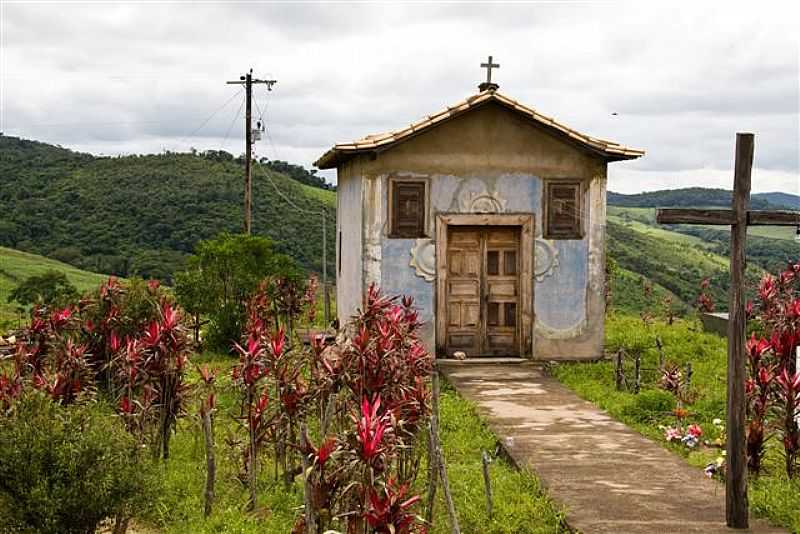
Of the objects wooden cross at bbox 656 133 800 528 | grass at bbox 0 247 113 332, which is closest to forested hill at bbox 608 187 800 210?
grass at bbox 0 247 113 332

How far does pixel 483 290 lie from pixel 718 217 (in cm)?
790

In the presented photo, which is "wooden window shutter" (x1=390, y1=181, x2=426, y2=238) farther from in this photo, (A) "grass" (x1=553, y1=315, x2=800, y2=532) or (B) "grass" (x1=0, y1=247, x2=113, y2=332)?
(B) "grass" (x1=0, y1=247, x2=113, y2=332)

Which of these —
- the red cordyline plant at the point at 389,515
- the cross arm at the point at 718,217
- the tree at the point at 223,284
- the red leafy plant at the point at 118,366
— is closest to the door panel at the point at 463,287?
the tree at the point at 223,284

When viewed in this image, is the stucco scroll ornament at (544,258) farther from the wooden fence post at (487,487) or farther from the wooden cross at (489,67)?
the wooden fence post at (487,487)

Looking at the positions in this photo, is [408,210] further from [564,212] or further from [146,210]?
[146,210]

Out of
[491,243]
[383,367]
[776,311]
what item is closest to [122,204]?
[491,243]

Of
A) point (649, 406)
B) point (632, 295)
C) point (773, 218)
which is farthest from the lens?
point (632, 295)

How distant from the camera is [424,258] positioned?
14.6 meters

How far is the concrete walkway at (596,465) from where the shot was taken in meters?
7.30

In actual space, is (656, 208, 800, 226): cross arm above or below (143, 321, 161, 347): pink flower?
above

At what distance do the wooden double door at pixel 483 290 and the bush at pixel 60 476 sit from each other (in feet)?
26.9

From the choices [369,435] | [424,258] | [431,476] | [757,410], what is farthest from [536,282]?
[369,435]

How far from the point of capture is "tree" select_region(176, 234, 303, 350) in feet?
54.9

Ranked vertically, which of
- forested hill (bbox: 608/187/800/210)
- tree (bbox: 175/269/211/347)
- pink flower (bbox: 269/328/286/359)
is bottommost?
pink flower (bbox: 269/328/286/359)
